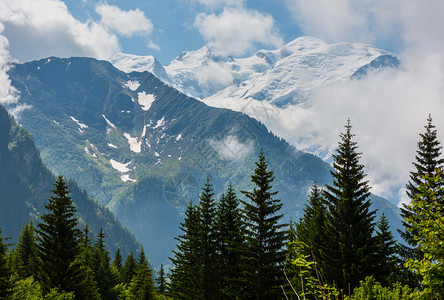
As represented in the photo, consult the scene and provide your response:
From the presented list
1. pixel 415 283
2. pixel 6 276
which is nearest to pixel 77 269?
pixel 6 276

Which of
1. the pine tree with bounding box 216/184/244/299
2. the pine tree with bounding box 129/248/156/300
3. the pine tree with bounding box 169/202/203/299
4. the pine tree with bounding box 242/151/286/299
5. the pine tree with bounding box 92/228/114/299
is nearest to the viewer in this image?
the pine tree with bounding box 242/151/286/299

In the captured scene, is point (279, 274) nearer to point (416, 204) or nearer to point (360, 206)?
point (360, 206)

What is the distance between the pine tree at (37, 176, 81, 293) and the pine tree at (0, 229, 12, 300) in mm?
3741

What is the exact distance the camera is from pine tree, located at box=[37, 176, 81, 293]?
30094 mm

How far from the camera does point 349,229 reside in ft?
79.1

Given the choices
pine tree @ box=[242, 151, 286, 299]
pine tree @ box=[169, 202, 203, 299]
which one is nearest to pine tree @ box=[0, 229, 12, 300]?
pine tree @ box=[169, 202, 203, 299]

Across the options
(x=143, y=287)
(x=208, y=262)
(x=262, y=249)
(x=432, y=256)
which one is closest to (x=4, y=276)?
(x=208, y=262)

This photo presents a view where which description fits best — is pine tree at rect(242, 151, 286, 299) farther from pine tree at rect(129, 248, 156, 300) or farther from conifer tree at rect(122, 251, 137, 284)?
conifer tree at rect(122, 251, 137, 284)

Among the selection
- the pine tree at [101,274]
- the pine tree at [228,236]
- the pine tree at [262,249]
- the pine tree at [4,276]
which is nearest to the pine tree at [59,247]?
the pine tree at [4,276]

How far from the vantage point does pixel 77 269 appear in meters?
30.9

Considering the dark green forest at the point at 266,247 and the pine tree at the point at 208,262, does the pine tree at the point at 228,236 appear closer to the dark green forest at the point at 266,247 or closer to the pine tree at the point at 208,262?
the dark green forest at the point at 266,247

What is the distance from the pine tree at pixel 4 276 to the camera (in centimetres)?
2489

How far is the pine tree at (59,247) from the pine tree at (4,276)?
374 centimetres

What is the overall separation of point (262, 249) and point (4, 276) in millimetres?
20579
